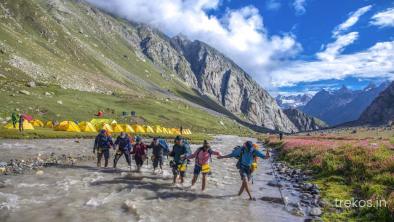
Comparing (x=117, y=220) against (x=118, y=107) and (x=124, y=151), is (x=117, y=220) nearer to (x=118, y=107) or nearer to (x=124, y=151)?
(x=124, y=151)

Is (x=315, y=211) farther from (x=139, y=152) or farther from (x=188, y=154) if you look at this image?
(x=139, y=152)

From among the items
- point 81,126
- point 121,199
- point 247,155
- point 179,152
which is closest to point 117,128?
point 81,126

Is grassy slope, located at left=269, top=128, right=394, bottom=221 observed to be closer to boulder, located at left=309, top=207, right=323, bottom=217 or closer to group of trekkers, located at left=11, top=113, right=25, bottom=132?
boulder, located at left=309, top=207, right=323, bottom=217

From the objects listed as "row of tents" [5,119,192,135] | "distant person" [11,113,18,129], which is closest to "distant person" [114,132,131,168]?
"distant person" [11,113,18,129]

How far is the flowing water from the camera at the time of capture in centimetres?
1678

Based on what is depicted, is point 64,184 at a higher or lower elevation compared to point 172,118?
lower

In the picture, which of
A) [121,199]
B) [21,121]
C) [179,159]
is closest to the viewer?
[121,199]

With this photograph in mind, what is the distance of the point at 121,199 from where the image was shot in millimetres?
19828

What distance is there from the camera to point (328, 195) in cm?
2161

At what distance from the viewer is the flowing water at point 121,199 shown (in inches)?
661

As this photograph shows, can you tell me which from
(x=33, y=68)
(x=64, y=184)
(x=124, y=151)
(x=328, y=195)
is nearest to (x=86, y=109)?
(x=33, y=68)

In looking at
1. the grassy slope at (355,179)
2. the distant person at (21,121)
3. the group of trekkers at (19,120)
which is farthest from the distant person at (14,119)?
the grassy slope at (355,179)

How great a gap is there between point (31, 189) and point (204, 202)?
31.4 ft

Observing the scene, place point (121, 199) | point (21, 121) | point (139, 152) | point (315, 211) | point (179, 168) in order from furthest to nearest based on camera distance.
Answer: point (21, 121) → point (139, 152) → point (179, 168) → point (121, 199) → point (315, 211)
